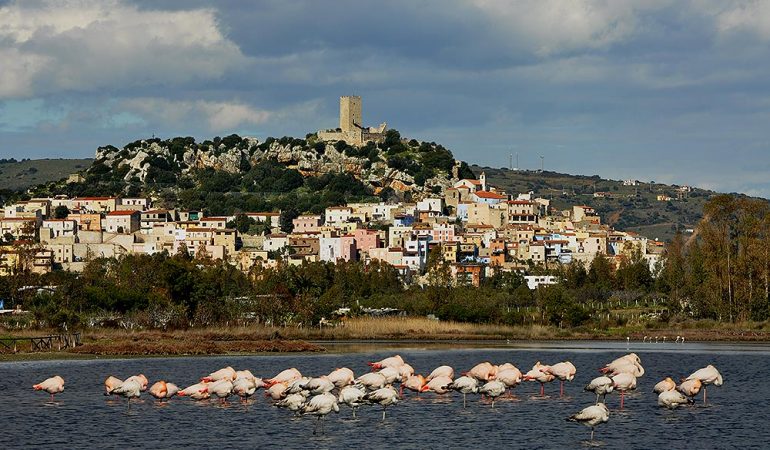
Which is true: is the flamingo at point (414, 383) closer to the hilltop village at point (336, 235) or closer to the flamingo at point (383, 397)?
the flamingo at point (383, 397)

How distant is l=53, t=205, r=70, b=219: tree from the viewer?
18040 cm

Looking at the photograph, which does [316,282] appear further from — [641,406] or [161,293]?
[641,406]

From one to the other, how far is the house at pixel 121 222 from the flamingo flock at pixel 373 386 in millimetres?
134866

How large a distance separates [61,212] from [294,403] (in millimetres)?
151897

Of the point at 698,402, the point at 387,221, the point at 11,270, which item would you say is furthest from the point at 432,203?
the point at 698,402

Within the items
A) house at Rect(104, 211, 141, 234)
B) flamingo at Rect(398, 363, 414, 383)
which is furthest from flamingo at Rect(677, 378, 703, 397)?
house at Rect(104, 211, 141, 234)

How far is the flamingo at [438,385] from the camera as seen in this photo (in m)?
41.1

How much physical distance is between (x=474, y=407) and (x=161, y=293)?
55.7 meters

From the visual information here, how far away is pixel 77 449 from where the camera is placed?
3088 centimetres

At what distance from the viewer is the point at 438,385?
135 ft

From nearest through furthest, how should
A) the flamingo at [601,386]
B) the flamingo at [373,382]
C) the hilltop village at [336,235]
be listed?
the flamingo at [601,386], the flamingo at [373,382], the hilltop village at [336,235]

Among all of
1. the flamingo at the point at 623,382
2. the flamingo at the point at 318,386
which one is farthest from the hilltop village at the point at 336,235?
the flamingo at the point at 318,386

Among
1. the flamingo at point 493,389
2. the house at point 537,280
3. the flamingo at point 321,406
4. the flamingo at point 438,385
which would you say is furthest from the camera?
the house at point 537,280

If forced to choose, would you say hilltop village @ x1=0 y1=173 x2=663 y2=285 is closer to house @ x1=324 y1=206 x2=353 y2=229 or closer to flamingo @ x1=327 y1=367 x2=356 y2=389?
house @ x1=324 y1=206 x2=353 y2=229
